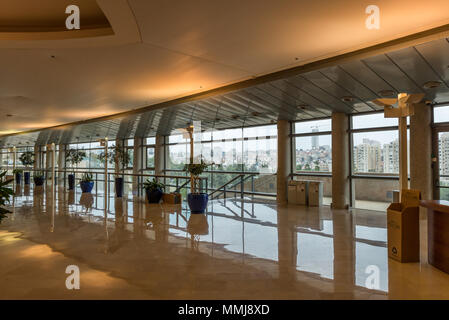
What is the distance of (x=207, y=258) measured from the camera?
15.4ft

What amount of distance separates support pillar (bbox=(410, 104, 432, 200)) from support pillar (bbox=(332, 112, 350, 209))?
2.11 metres

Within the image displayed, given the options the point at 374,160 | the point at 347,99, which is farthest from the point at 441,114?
the point at 347,99

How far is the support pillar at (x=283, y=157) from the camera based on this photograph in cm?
1180

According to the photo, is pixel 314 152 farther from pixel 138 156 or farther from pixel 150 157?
pixel 138 156

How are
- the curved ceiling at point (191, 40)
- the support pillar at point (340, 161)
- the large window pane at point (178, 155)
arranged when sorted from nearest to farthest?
1. the curved ceiling at point (191, 40)
2. the support pillar at point (340, 161)
3. the large window pane at point (178, 155)

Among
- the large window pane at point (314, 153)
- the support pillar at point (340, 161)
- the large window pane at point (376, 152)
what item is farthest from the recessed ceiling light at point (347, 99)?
the large window pane at point (314, 153)

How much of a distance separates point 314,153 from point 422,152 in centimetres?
370

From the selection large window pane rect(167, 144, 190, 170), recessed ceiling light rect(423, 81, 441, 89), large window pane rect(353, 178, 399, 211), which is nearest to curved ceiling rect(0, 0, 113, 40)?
recessed ceiling light rect(423, 81, 441, 89)

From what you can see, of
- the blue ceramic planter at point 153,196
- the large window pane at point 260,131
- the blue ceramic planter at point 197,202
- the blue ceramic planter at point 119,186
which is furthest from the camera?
the large window pane at point 260,131

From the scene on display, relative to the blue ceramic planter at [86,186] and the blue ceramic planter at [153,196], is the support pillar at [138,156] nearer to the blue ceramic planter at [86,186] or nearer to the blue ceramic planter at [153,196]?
the blue ceramic planter at [86,186]

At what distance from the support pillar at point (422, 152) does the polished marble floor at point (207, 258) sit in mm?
1291

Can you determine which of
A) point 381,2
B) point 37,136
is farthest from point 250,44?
point 37,136

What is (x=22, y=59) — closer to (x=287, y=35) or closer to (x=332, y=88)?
(x=287, y=35)

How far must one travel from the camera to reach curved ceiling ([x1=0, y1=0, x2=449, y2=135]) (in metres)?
4.07
